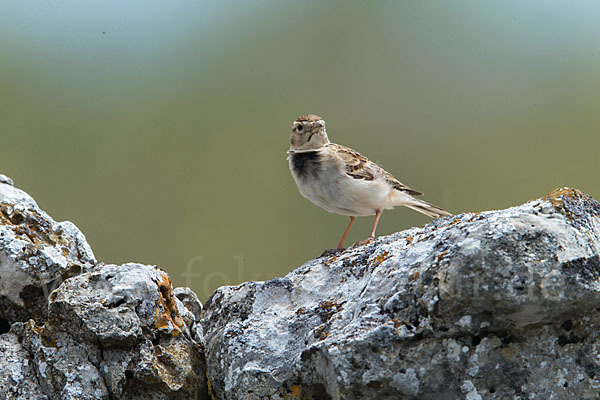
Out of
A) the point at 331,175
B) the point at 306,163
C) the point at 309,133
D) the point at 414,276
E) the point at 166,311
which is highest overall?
the point at 309,133

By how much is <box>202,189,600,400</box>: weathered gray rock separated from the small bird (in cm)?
412

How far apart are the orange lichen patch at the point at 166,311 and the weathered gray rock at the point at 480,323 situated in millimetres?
918

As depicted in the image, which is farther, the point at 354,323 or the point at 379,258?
the point at 379,258

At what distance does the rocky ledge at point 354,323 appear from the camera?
3.28 meters

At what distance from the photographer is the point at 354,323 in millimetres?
3484

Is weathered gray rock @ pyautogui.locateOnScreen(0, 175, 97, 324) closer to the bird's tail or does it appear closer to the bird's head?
the bird's head

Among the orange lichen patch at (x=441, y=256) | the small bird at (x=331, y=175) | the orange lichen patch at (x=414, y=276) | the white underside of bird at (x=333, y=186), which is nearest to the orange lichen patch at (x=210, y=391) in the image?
the orange lichen patch at (x=414, y=276)

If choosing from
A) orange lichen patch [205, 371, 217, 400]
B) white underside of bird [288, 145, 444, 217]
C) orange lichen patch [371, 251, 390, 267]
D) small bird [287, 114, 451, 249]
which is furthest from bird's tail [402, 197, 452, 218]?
orange lichen patch [205, 371, 217, 400]

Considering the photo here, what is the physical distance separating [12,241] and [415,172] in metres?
16.1

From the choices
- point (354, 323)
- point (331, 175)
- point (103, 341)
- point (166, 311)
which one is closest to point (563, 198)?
point (354, 323)

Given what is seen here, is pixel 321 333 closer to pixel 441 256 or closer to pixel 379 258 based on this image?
pixel 379 258

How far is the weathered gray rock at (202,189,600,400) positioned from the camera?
3.25m

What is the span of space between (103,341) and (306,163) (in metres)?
4.48

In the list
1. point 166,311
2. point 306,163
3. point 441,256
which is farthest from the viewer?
point 306,163
